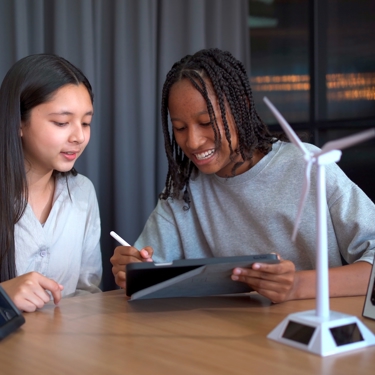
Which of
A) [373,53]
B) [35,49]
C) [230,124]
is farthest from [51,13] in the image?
[373,53]

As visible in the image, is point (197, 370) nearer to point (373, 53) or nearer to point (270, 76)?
point (373, 53)

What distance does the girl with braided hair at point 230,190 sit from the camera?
1.28 meters

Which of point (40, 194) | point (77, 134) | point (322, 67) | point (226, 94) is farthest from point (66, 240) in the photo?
point (322, 67)

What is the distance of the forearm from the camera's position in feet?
3.56

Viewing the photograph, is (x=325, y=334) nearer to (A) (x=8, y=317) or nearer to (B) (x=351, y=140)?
(B) (x=351, y=140)

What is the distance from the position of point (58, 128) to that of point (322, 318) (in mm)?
941

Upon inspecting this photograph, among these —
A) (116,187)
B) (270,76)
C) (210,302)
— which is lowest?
(210,302)

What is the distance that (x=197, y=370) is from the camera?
72 cm

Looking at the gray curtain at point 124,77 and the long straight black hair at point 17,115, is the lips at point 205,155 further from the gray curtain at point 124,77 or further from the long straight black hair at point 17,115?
the gray curtain at point 124,77

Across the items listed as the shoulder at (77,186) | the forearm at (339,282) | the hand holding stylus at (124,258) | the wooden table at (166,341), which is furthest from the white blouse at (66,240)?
the forearm at (339,282)

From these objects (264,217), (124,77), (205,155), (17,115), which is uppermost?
(124,77)

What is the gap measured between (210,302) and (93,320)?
23cm

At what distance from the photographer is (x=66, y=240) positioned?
1.59 meters

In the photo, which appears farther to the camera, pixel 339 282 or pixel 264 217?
pixel 264 217
